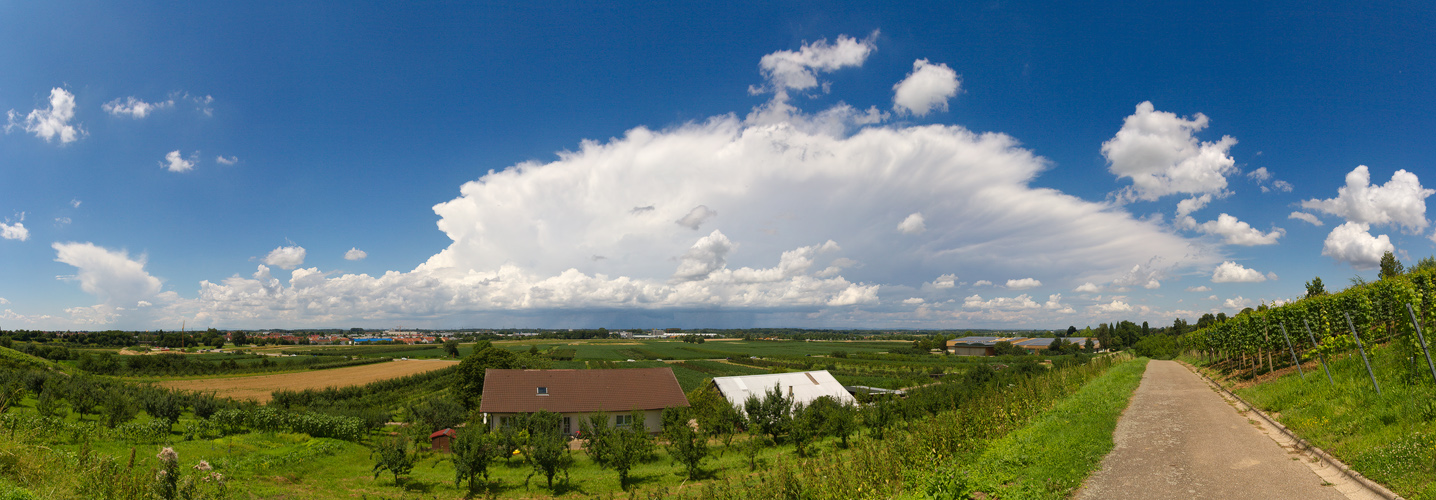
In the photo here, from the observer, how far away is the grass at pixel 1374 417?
768 cm

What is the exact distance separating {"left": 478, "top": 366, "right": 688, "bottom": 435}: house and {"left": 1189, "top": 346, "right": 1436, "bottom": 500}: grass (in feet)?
97.6

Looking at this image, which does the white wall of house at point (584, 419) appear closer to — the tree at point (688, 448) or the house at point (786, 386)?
the house at point (786, 386)

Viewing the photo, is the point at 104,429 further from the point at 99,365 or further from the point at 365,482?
the point at 99,365

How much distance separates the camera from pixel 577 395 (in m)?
37.1

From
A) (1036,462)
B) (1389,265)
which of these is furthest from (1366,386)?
(1389,265)

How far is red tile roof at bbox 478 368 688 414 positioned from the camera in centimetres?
3544

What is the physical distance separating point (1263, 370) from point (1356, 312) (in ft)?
19.2

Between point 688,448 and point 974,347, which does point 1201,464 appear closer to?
point 688,448

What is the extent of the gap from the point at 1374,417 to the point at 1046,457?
641 centimetres

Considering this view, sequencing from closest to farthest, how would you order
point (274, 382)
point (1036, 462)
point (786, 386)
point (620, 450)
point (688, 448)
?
point (1036, 462) → point (620, 450) → point (688, 448) → point (786, 386) → point (274, 382)

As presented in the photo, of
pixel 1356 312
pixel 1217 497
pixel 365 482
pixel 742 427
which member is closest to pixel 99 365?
pixel 365 482

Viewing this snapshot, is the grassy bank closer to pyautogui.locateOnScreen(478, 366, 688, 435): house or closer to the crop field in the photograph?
pyautogui.locateOnScreen(478, 366, 688, 435): house

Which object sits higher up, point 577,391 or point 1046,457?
point 1046,457

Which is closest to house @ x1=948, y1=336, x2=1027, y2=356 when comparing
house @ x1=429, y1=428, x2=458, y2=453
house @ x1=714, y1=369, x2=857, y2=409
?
house @ x1=714, y1=369, x2=857, y2=409
